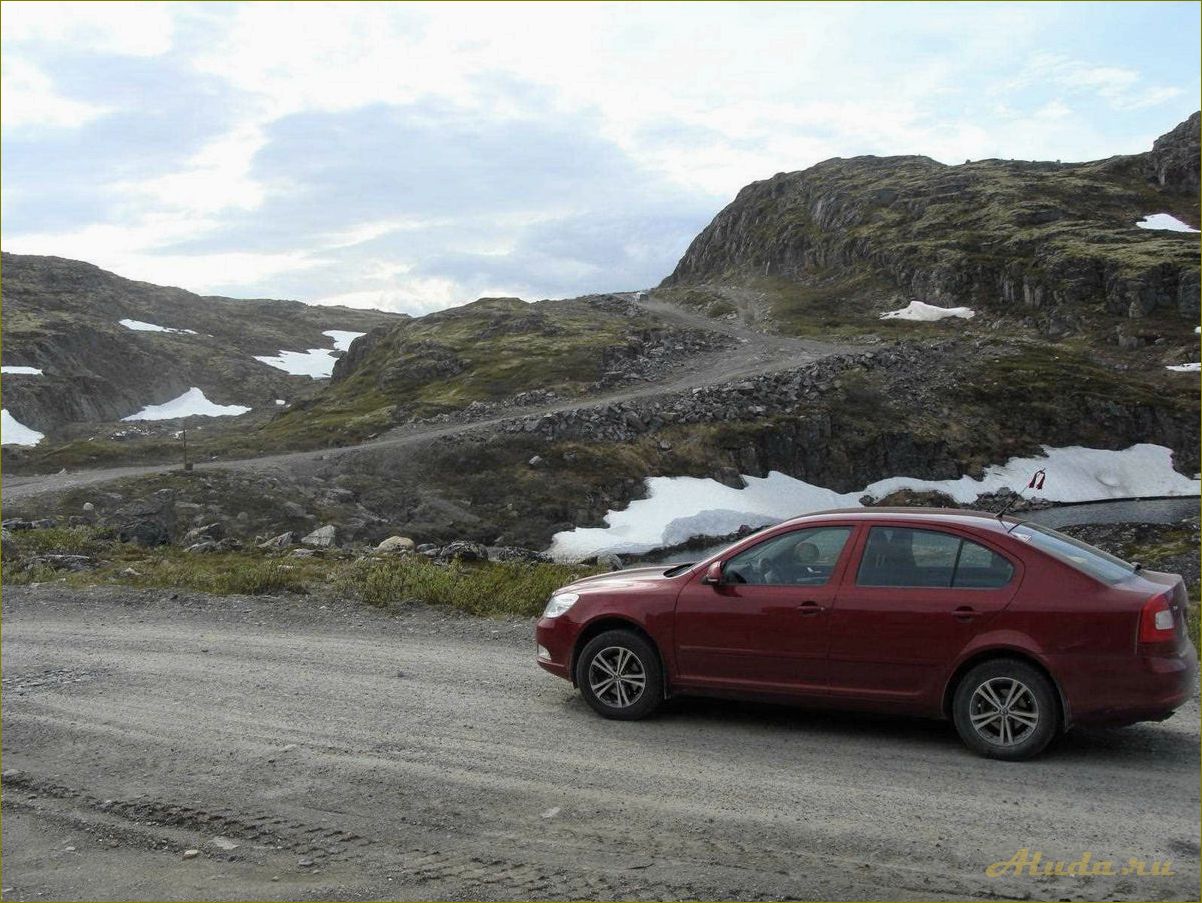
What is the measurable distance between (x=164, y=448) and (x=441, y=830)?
138 ft

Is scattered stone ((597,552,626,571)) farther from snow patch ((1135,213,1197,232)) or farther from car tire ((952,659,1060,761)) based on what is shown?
snow patch ((1135,213,1197,232))

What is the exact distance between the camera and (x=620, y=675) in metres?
8.38

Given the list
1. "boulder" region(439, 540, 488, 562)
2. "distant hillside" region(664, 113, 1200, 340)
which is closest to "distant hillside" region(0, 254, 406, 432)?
"distant hillside" region(664, 113, 1200, 340)

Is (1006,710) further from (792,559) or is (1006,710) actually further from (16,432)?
(16,432)

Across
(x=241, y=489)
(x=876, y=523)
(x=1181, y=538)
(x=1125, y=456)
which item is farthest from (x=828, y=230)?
(x=876, y=523)

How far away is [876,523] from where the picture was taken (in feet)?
25.6

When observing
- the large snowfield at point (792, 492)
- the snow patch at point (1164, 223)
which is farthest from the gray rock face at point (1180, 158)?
the large snowfield at point (792, 492)

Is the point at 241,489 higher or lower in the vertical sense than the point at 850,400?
lower

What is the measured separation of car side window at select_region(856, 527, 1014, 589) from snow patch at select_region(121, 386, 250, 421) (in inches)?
3071

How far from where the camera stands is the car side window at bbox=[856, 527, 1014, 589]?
7.30 m

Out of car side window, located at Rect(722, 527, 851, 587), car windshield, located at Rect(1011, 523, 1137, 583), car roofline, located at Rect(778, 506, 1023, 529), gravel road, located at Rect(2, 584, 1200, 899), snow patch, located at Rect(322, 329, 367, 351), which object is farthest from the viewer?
snow patch, located at Rect(322, 329, 367, 351)

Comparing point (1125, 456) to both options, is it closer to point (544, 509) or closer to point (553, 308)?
point (544, 509)

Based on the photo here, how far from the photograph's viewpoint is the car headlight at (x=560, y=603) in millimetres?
8695

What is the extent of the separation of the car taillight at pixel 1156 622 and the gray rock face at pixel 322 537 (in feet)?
68.8
